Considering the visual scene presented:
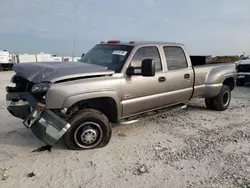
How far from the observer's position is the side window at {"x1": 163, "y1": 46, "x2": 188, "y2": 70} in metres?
5.11

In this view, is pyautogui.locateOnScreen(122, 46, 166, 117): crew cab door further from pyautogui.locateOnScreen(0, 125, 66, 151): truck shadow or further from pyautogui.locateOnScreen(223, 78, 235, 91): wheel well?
pyautogui.locateOnScreen(223, 78, 235, 91): wheel well

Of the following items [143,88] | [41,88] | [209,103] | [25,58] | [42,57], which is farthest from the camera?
[42,57]

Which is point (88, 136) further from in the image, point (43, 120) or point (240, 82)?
point (240, 82)

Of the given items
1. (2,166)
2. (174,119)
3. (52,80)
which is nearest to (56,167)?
(2,166)

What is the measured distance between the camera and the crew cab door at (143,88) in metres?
4.32

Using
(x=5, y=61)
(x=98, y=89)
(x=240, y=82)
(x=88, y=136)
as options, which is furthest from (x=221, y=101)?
(x=5, y=61)

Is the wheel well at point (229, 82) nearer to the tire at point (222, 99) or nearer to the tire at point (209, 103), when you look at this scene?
the tire at point (222, 99)

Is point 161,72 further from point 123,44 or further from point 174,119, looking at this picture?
point 174,119

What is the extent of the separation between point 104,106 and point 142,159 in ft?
3.89

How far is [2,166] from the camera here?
3.40 meters

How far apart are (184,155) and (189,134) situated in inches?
39.9

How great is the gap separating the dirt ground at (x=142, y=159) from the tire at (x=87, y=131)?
5.2 inches

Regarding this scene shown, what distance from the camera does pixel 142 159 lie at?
368 centimetres

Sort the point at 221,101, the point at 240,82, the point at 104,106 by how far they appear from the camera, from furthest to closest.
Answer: the point at 240,82 < the point at 221,101 < the point at 104,106
